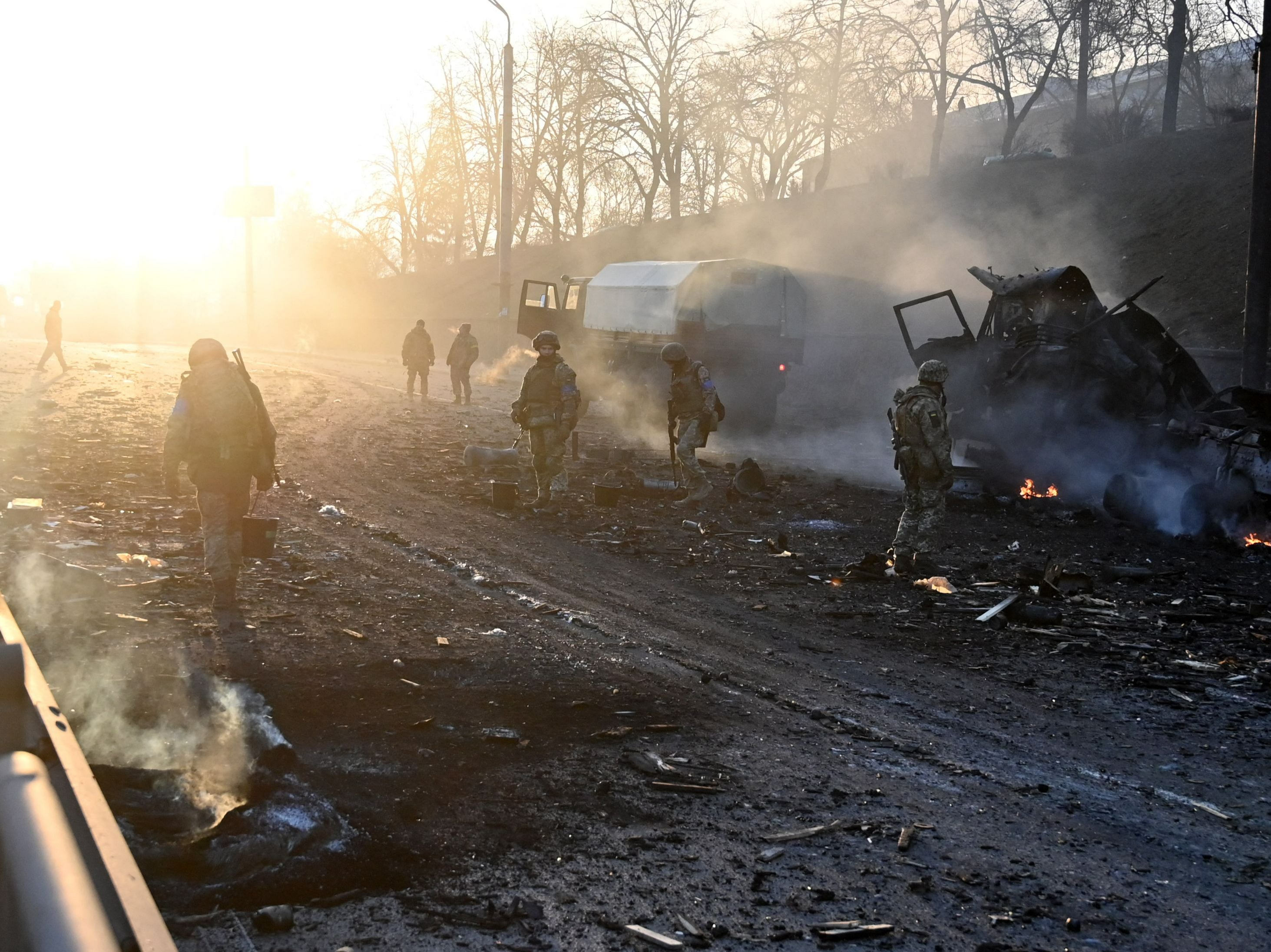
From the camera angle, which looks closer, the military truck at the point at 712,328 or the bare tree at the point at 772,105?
the military truck at the point at 712,328

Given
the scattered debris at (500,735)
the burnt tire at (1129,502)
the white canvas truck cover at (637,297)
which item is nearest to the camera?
the scattered debris at (500,735)

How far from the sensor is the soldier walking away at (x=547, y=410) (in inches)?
456

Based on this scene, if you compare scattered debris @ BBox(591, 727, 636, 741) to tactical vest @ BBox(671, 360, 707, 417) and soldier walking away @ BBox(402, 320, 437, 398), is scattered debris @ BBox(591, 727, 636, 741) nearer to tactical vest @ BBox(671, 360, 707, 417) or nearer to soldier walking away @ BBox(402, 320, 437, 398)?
A: tactical vest @ BBox(671, 360, 707, 417)

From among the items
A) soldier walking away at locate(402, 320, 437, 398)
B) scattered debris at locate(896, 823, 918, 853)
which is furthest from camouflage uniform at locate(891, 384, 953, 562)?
soldier walking away at locate(402, 320, 437, 398)

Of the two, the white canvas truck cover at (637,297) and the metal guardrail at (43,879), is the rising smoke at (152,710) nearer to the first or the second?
the metal guardrail at (43,879)

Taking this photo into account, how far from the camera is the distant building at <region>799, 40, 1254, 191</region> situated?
36.8 m

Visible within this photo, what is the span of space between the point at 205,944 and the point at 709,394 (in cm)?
959

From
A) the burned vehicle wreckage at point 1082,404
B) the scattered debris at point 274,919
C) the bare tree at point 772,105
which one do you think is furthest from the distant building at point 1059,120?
the scattered debris at point 274,919

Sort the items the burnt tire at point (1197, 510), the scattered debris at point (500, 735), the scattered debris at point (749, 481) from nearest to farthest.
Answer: the scattered debris at point (500, 735) → the burnt tire at point (1197, 510) → the scattered debris at point (749, 481)

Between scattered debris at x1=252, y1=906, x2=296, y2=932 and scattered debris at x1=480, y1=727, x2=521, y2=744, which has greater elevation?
scattered debris at x1=480, y1=727, x2=521, y2=744

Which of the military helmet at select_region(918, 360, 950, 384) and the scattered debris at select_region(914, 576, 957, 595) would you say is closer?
the scattered debris at select_region(914, 576, 957, 595)

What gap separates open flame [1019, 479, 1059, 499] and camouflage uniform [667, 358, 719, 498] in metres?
3.75

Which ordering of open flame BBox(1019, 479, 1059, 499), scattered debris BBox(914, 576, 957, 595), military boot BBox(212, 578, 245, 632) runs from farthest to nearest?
open flame BBox(1019, 479, 1059, 499) → scattered debris BBox(914, 576, 957, 595) → military boot BBox(212, 578, 245, 632)

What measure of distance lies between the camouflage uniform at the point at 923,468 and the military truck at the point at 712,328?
31.4ft
